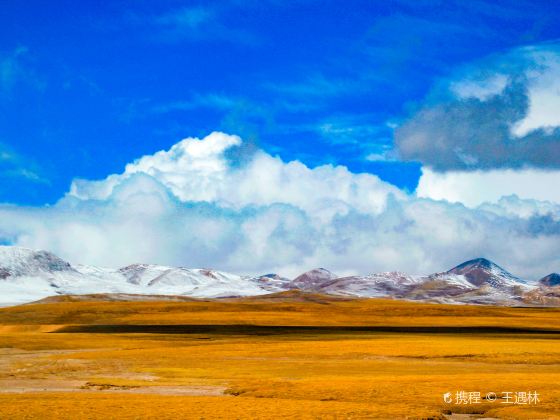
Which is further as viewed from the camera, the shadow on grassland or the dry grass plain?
the shadow on grassland

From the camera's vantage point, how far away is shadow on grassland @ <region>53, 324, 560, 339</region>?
13800 centimetres

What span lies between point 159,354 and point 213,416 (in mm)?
50634

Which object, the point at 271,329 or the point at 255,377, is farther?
the point at 271,329

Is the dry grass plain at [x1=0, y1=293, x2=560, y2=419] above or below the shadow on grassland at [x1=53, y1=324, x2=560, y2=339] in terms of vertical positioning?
below

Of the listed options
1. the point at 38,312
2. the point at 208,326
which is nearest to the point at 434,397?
the point at 208,326

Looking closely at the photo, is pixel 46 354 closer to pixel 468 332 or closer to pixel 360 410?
pixel 360 410

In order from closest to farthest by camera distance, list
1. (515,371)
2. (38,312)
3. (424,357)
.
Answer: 1. (515,371)
2. (424,357)
3. (38,312)

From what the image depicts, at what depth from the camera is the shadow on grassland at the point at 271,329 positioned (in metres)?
138

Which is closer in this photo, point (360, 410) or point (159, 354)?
point (360, 410)

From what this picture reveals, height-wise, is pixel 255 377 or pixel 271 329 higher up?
pixel 271 329

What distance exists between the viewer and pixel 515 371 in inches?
2596

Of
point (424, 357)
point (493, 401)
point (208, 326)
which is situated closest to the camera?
point (493, 401)

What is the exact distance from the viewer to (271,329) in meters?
146

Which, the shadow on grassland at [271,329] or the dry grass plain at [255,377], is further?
the shadow on grassland at [271,329]
